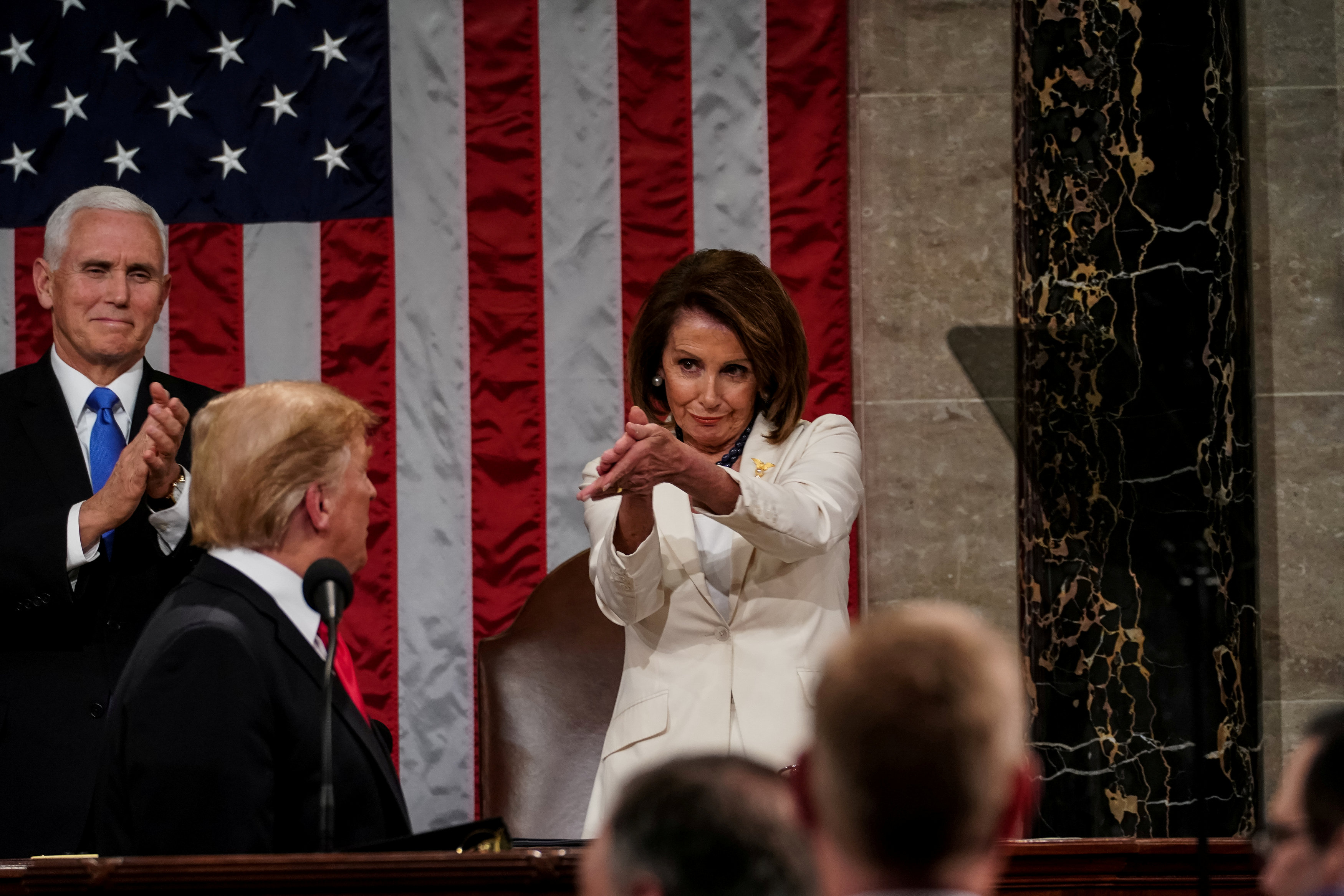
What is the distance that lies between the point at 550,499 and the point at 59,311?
4.92 ft

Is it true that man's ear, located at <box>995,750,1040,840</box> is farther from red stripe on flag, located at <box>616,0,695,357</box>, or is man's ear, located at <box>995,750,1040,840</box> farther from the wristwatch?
red stripe on flag, located at <box>616,0,695,357</box>

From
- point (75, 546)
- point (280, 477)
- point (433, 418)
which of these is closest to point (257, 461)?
point (280, 477)

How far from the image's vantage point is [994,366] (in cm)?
454

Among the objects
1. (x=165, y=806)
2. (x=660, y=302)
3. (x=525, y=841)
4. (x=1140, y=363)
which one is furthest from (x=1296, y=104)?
(x=165, y=806)

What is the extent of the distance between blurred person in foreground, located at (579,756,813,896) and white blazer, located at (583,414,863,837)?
1562 mm

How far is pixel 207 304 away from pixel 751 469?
2208 millimetres

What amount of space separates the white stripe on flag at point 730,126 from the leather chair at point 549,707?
1.11 metres

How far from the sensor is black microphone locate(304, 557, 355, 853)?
203 centimetres

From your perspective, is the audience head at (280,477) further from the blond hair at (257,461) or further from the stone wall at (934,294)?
the stone wall at (934,294)

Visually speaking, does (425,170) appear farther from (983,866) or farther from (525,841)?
(983,866)

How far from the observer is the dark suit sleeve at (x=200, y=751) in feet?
6.56

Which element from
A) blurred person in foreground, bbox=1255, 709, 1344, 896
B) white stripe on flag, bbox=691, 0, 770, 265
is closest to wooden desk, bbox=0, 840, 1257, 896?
blurred person in foreground, bbox=1255, 709, 1344, 896

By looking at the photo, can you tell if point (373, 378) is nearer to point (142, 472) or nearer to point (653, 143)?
point (653, 143)

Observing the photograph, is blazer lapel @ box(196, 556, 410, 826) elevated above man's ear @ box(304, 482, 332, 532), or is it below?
below
